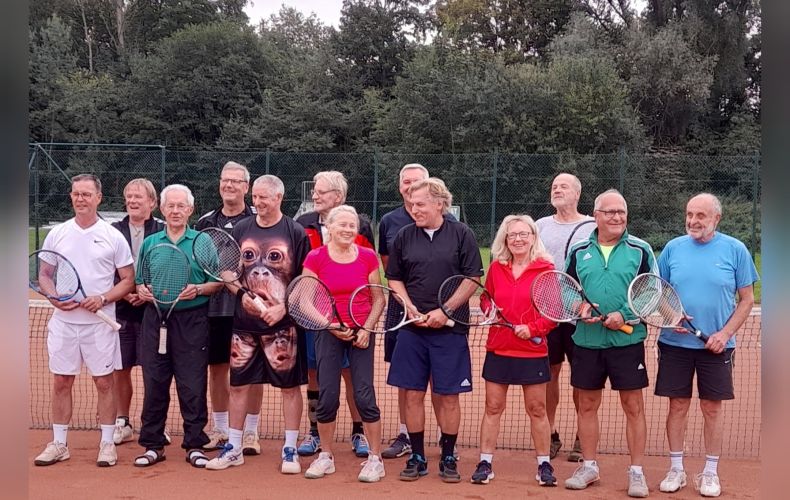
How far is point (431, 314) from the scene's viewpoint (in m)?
4.68

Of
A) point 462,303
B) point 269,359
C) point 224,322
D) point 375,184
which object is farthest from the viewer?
point 375,184

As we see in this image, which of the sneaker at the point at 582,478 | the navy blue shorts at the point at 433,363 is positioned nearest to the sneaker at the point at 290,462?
the navy blue shorts at the point at 433,363

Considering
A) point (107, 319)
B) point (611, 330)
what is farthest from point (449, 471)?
point (107, 319)

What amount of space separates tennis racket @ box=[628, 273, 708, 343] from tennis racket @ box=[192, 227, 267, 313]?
2287 millimetres

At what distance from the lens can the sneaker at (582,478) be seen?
4.73 m

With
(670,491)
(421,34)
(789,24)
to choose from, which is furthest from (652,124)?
(789,24)

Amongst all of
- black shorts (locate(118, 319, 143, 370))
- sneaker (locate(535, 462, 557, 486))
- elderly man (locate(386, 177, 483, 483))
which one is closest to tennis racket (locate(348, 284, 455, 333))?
elderly man (locate(386, 177, 483, 483))

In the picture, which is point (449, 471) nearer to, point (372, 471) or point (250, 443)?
point (372, 471)

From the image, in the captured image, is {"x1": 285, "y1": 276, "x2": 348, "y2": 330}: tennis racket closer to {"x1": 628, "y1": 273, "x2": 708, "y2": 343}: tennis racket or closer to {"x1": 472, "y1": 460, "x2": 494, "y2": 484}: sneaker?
{"x1": 472, "y1": 460, "x2": 494, "y2": 484}: sneaker

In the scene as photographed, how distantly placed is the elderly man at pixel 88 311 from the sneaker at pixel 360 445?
60.8 inches

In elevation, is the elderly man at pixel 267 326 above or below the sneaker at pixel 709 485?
above

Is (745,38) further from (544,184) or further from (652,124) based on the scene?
(544,184)

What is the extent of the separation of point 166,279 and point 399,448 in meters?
1.89

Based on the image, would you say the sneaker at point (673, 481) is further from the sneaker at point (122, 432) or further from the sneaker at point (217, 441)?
the sneaker at point (122, 432)
